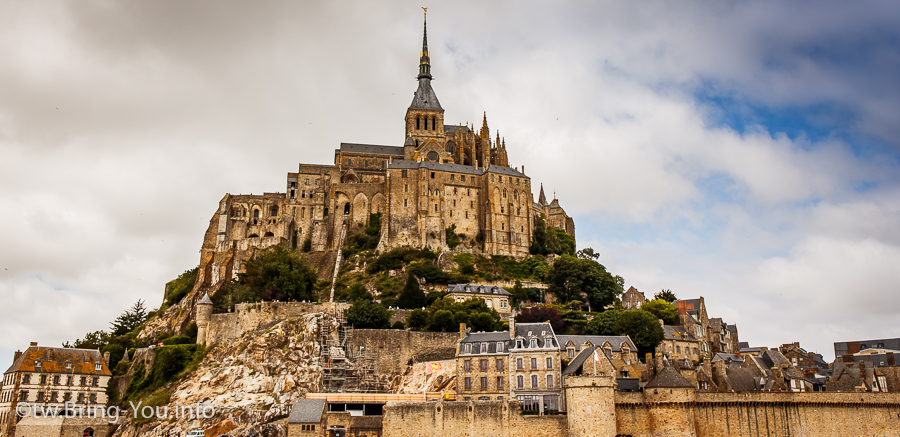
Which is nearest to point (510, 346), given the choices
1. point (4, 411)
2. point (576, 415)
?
point (576, 415)

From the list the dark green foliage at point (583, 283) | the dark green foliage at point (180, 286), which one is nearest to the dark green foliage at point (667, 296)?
the dark green foliage at point (583, 283)

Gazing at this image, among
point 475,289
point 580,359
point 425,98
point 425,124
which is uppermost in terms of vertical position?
point 425,98

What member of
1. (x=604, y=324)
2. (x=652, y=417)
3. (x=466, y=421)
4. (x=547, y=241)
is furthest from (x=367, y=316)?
(x=547, y=241)

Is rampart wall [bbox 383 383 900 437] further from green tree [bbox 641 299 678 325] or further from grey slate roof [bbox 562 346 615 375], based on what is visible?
green tree [bbox 641 299 678 325]

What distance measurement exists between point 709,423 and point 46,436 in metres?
43.9

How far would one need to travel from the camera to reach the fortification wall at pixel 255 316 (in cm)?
5725

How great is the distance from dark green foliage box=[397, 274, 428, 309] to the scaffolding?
8.84 meters

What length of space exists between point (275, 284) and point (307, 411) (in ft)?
63.7

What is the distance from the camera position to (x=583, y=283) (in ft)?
230

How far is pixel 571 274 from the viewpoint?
70.5 meters

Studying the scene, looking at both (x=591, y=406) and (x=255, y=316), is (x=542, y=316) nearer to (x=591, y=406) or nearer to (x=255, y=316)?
(x=591, y=406)

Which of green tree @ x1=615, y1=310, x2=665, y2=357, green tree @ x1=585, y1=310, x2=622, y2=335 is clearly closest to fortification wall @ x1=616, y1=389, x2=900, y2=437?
green tree @ x1=615, y1=310, x2=665, y2=357

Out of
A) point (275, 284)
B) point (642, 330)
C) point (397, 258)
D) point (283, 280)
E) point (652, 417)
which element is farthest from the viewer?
point (397, 258)

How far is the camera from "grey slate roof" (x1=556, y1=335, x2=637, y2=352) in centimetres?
4931
